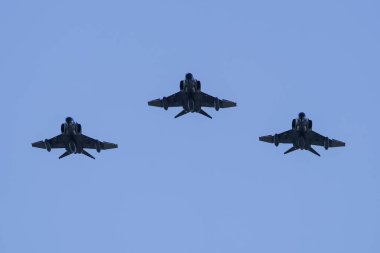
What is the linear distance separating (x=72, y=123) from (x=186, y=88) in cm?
1415

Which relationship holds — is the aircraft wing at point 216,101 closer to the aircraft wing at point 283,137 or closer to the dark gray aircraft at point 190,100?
the dark gray aircraft at point 190,100

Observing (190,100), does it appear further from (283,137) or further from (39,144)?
(39,144)

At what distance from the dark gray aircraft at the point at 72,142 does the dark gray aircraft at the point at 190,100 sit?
27.4ft

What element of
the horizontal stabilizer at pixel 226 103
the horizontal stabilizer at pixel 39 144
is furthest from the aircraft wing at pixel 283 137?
the horizontal stabilizer at pixel 39 144

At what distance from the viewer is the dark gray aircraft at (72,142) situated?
6412 inches

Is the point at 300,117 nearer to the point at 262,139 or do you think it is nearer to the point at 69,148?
the point at 262,139

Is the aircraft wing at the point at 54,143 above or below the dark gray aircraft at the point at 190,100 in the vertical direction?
below

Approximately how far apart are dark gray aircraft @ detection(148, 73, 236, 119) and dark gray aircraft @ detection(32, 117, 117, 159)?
8365 millimetres

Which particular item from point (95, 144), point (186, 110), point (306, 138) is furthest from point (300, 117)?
point (95, 144)

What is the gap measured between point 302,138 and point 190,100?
46.3 feet

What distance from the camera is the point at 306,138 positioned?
164m

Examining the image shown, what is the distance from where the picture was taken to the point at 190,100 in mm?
165125

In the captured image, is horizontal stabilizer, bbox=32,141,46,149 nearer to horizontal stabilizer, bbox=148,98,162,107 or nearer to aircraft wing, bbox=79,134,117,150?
aircraft wing, bbox=79,134,117,150

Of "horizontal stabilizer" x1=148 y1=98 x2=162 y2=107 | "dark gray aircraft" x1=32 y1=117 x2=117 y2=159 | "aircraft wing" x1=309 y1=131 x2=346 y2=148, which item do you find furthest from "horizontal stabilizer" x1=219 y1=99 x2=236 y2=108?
"dark gray aircraft" x1=32 y1=117 x2=117 y2=159
